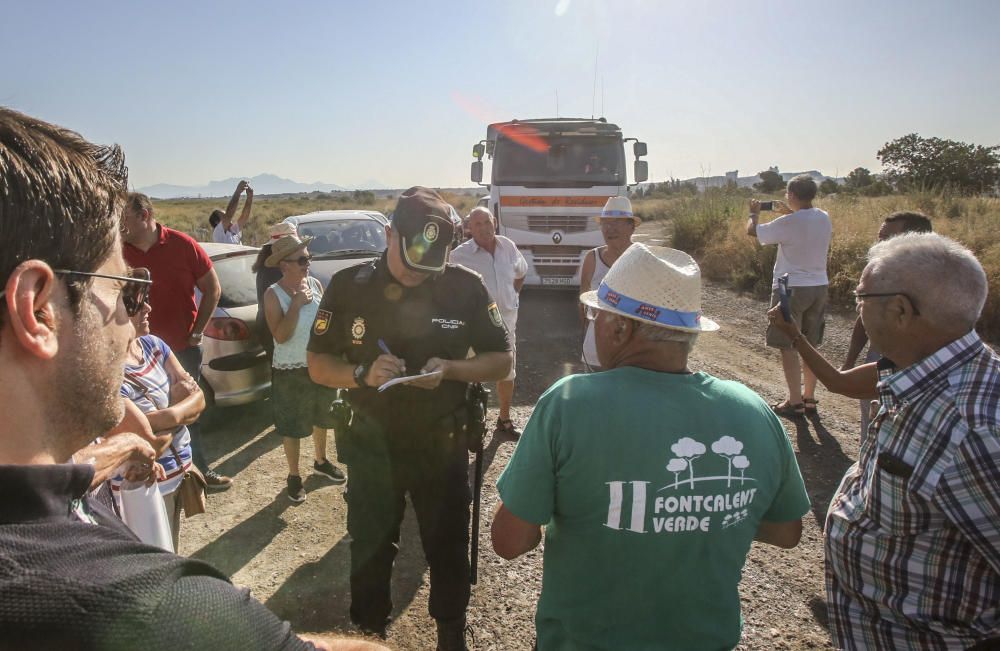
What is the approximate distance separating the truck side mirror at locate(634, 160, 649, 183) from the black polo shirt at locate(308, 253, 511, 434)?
25.7 feet

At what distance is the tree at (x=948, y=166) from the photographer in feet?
66.0

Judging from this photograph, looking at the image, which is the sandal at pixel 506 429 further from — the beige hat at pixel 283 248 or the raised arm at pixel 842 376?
the raised arm at pixel 842 376

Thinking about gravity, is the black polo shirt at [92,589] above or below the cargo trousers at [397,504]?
above

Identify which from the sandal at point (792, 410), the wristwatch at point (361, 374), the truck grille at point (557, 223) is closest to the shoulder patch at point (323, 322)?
the wristwatch at point (361, 374)

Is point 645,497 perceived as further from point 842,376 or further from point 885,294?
point 842,376

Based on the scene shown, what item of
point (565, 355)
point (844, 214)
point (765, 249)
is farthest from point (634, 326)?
point (844, 214)

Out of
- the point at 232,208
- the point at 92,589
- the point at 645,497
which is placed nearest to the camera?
the point at 92,589

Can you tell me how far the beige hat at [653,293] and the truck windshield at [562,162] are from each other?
8.15m

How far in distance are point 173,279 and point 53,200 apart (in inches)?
132

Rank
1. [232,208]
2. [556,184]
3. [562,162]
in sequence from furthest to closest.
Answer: [562,162] < [556,184] < [232,208]

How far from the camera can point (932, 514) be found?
5.35 ft

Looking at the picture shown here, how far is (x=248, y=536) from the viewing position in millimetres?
3697

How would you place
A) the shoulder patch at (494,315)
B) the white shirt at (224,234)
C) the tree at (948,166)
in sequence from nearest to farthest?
the shoulder patch at (494,315) → the white shirt at (224,234) → the tree at (948,166)

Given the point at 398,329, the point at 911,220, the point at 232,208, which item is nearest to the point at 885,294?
the point at 398,329
